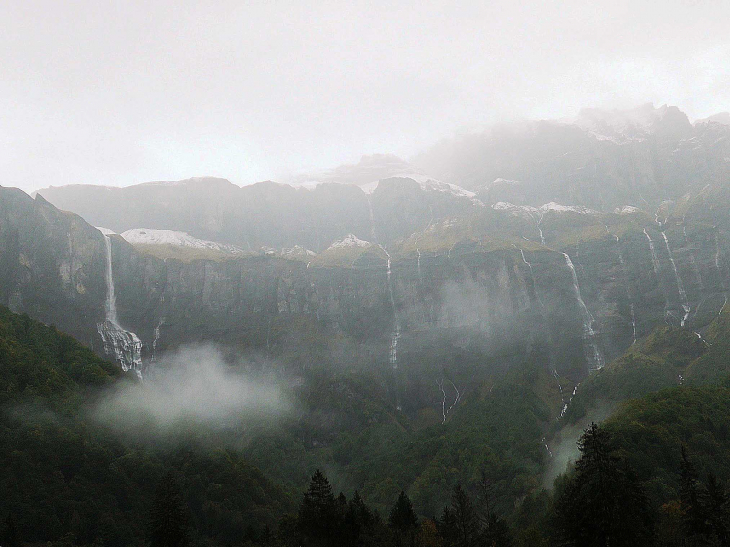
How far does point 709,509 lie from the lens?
62.7 metres

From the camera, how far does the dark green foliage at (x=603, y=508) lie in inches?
2140

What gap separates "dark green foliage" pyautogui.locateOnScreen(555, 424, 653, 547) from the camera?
2140 inches

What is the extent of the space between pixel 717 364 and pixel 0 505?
188548 millimetres

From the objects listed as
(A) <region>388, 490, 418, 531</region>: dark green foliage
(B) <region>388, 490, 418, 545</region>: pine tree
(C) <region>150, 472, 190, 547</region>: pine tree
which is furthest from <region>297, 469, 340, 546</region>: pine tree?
(C) <region>150, 472, 190, 547</region>: pine tree

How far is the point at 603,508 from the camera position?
54812mm

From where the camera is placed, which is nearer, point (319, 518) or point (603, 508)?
point (603, 508)

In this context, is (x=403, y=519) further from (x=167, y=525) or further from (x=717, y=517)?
(x=717, y=517)

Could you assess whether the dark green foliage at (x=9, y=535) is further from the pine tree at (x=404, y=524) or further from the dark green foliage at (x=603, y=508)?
the dark green foliage at (x=603, y=508)

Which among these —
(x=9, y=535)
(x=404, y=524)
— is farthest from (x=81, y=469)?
(x=404, y=524)

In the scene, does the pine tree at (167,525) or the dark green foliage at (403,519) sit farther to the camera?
the dark green foliage at (403,519)

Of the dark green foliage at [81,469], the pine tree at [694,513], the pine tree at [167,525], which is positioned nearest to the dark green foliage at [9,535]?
the dark green foliage at [81,469]

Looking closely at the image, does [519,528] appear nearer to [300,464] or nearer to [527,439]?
[527,439]

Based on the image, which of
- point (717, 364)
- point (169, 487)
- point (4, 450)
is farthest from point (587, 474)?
point (717, 364)

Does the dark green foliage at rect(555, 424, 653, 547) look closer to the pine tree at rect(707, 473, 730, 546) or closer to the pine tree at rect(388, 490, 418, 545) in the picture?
the pine tree at rect(707, 473, 730, 546)
